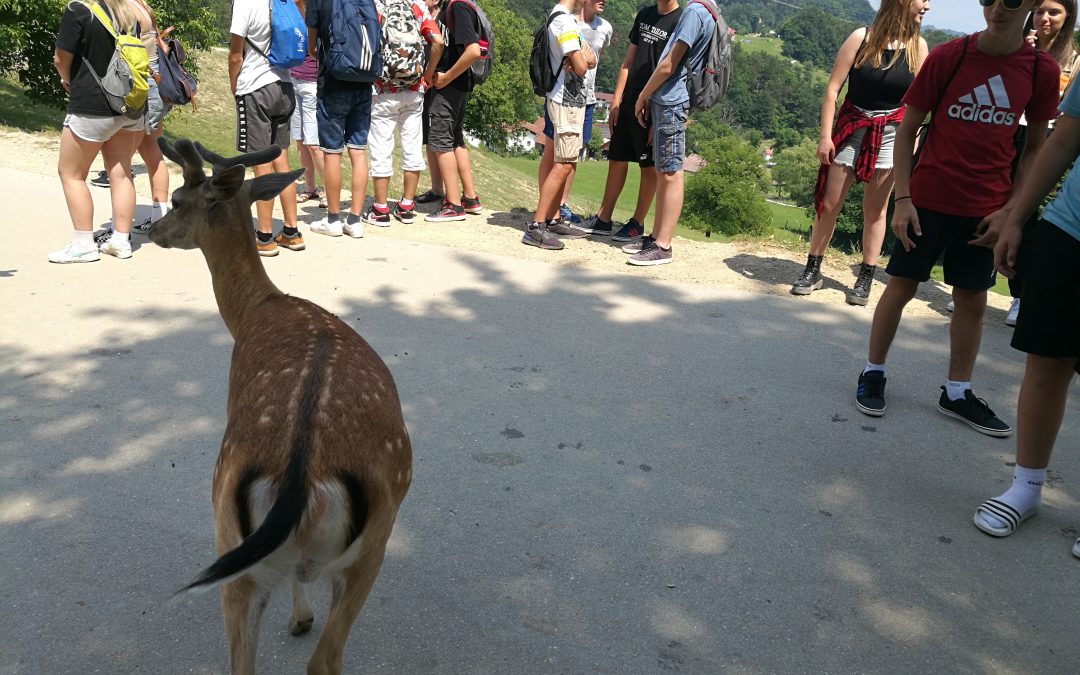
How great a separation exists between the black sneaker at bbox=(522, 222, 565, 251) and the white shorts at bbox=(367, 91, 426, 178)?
4.36 ft

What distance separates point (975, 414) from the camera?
452 cm

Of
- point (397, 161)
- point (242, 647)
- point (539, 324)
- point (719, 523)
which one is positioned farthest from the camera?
point (397, 161)

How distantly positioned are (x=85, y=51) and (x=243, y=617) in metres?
5.38

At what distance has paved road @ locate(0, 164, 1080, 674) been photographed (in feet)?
9.22

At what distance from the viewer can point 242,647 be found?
2303mm

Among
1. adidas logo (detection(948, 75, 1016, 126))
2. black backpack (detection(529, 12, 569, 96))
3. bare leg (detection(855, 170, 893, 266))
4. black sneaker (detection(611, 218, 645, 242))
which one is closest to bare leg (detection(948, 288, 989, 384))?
adidas logo (detection(948, 75, 1016, 126))

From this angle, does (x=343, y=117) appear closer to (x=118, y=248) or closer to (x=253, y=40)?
(x=253, y=40)

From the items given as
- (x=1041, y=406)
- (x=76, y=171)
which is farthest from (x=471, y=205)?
(x=1041, y=406)

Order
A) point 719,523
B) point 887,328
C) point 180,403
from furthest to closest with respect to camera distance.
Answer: point 887,328 < point 180,403 < point 719,523

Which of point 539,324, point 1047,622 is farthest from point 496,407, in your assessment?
point 1047,622

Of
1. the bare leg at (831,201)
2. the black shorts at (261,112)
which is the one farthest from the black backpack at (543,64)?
the bare leg at (831,201)

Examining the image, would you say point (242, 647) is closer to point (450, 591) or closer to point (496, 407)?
point (450, 591)

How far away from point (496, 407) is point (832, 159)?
3.64 meters

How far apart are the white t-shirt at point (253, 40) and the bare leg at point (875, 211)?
4.84 m
